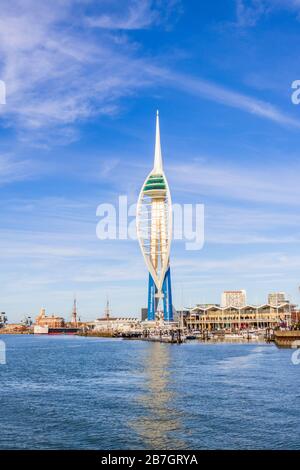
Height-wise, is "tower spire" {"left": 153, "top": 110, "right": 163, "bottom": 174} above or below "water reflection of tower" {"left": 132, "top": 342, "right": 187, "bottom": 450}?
above

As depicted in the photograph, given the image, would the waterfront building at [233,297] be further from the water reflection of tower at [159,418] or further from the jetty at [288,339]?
the water reflection of tower at [159,418]

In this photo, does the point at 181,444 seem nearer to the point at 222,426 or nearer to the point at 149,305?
the point at 222,426

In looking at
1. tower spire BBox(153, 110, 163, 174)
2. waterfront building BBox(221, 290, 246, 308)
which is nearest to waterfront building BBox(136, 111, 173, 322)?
tower spire BBox(153, 110, 163, 174)

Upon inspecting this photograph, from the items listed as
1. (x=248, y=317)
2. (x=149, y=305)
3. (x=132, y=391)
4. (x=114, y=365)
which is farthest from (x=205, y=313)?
(x=132, y=391)

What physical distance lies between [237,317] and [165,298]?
1253 inches

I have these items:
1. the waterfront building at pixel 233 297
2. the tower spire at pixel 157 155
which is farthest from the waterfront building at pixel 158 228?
the waterfront building at pixel 233 297

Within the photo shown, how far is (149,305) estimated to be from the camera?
12531 cm

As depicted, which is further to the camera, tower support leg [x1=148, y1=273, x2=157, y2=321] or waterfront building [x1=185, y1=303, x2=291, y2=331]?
waterfront building [x1=185, y1=303, x2=291, y2=331]

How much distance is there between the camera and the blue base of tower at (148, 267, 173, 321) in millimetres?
121700

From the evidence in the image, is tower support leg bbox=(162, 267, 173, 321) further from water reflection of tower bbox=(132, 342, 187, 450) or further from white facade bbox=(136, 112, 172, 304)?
water reflection of tower bbox=(132, 342, 187, 450)

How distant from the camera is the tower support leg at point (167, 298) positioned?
399ft

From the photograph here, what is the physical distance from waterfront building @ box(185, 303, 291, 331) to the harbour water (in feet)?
333

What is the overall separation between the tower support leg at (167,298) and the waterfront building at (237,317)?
20.7 metres
